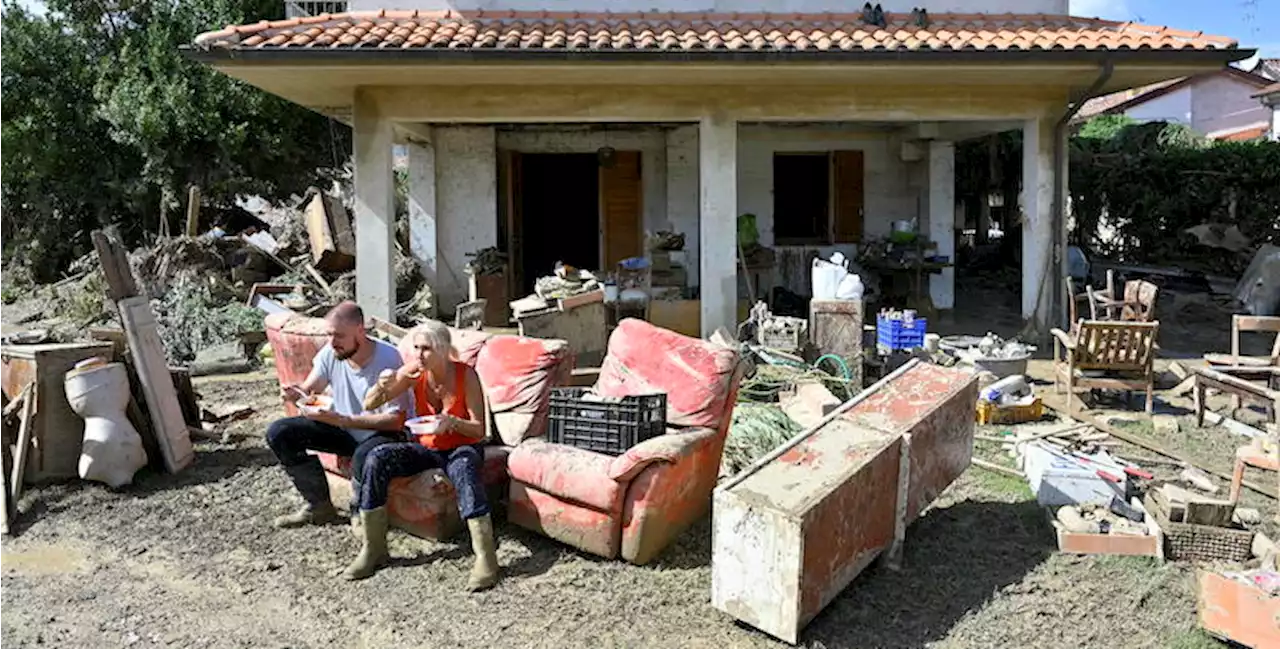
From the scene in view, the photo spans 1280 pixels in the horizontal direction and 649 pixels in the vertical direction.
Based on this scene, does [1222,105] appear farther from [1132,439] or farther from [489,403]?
[489,403]

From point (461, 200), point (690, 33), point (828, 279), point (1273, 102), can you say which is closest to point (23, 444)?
point (690, 33)

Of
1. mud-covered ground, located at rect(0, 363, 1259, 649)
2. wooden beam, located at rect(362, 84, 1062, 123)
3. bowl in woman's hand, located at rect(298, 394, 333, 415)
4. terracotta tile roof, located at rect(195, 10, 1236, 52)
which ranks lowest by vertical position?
mud-covered ground, located at rect(0, 363, 1259, 649)

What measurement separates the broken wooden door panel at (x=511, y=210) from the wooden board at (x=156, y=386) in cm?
762

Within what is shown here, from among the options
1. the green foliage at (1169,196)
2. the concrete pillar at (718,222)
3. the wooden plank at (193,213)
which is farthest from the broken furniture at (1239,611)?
the green foliage at (1169,196)

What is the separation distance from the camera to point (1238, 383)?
7418 mm

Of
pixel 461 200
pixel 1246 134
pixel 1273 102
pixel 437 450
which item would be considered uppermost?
pixel 1273 102

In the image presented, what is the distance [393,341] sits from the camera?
7.54 meters

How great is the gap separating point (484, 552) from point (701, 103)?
7.22 m

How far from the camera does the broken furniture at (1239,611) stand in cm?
383

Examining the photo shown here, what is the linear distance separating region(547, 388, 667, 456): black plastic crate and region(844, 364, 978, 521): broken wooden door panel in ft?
3.23

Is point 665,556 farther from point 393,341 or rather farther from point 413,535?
point 393,341

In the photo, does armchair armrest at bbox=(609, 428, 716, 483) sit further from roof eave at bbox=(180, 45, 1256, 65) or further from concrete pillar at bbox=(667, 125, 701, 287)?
concrete pillar at bbox=(667, 125, 701, 287)

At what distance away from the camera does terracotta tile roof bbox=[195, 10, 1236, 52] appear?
9.51 m

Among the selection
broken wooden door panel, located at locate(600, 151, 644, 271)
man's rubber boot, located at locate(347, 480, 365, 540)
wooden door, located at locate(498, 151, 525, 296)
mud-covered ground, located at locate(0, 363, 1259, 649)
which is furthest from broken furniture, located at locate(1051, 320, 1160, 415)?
wooden door, located at locate(498, 151, 525, 296)
